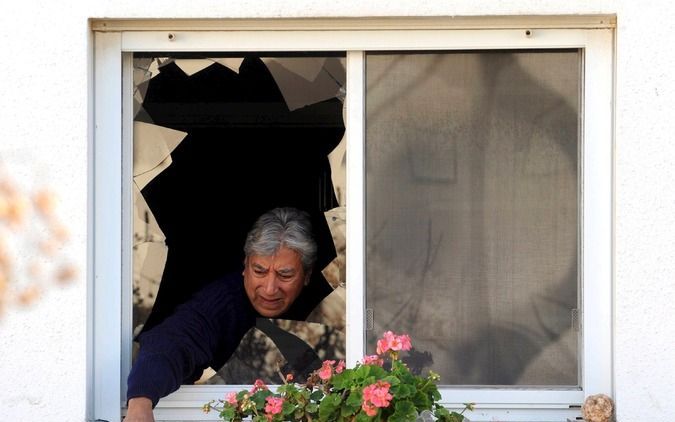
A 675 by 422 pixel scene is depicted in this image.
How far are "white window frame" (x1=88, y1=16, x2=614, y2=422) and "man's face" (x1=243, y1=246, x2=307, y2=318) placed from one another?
1.00 m

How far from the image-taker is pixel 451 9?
3.79 m

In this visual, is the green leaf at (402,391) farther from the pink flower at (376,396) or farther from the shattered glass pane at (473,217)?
the shattered glass pane at (473,217)

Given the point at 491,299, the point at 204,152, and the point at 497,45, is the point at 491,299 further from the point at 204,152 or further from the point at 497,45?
the point at 204,152

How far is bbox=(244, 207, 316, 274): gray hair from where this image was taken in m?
4.96

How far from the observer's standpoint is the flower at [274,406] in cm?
335

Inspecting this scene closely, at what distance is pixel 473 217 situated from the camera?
3959mm

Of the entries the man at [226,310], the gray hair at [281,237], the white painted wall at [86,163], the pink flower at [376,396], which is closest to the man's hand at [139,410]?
the man at [226,310]

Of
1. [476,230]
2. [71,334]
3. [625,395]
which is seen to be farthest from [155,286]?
[625,395]

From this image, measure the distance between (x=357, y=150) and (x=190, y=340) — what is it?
1.07 m

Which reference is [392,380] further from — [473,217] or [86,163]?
[86,163]

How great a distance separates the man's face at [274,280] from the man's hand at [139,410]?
121 centimetres

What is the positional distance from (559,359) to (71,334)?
182 cm

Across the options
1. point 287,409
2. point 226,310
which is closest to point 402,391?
point 287,409

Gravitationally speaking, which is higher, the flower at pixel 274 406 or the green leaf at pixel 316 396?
the green leaf at pixel 316 396
